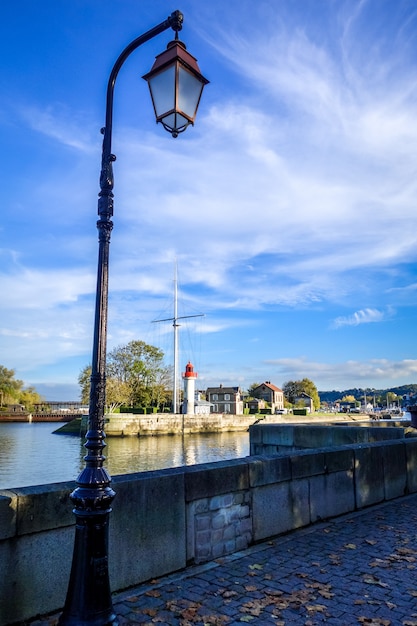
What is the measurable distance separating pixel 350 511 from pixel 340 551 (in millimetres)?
2066

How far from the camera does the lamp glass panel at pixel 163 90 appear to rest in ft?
13.2

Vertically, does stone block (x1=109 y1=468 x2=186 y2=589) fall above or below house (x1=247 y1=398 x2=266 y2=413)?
below

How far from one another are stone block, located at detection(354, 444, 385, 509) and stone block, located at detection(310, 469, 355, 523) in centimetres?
23

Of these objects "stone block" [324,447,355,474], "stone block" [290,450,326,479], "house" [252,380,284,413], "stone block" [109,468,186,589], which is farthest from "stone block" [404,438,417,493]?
"house" [252,380,284,413]

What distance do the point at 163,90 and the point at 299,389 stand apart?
137 meters

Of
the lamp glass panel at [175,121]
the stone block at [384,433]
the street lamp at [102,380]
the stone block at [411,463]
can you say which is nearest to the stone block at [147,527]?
the street lamp at [102,380]

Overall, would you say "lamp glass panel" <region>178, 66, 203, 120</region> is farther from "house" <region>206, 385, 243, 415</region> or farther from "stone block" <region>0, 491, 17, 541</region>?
"house" <region>206, 385, 243, 415</region>

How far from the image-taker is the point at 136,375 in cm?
6725

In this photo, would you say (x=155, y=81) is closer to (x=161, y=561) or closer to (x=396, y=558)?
(x=161, y=561)

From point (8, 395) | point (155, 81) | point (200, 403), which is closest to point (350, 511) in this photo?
point (155, 81)

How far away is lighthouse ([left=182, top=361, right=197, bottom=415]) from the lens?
6350 cm

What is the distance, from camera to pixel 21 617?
12.4ft


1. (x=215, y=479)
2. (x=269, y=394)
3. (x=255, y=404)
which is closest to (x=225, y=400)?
(x=255, y=404)

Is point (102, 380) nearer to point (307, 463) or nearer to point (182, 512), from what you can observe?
point (182, 512)
